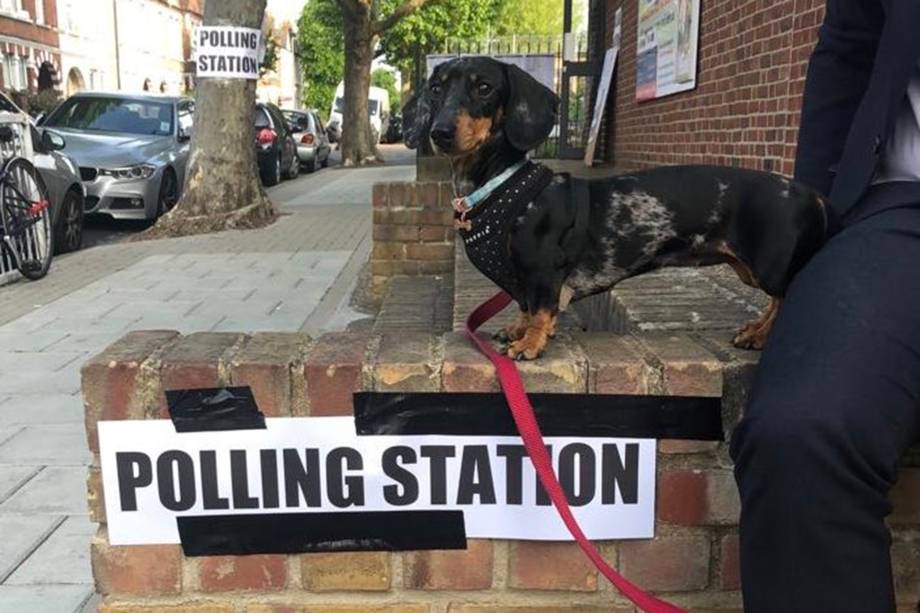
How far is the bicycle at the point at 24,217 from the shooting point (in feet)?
23.6

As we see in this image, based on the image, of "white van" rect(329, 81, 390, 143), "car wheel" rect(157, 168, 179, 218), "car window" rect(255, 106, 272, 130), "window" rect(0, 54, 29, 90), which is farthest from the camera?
"white van" rect(329, 81, 390, 143)

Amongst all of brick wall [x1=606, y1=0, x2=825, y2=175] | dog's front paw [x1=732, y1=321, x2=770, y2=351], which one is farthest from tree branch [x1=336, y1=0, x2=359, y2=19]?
dog's front paw [x1=732, y1=321, x2=770, y2=351]

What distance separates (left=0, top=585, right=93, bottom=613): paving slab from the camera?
2.60 meters

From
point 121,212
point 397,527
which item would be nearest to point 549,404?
point 397,527

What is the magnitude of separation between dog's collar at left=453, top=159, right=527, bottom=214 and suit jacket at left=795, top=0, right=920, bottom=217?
0.71 m

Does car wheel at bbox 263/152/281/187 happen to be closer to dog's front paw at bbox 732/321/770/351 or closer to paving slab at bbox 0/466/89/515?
paving slab at bbox 0/466/89/515

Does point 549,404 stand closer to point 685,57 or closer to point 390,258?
point 390,258

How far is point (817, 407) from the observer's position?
145 cm

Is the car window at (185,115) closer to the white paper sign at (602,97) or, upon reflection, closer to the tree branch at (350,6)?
the white paper sign at (602,97)

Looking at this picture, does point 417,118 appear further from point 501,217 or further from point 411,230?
point 411,230

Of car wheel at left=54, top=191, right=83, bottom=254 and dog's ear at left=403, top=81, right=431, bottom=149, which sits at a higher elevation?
dog's ear at left=403, top=81, right=431, bottom=149

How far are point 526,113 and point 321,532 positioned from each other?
1.01 metres

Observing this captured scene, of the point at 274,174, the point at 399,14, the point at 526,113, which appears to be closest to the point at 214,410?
the point at 526,113

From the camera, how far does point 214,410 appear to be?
1.89 meters
